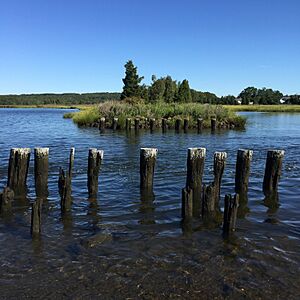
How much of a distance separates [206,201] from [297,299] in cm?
415

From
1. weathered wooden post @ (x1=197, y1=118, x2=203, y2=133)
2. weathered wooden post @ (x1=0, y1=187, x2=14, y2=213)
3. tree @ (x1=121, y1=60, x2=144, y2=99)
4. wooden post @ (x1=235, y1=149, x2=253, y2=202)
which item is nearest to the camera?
weathered wooden post @ (x1=0, y1=187, x2=14, y2=213)

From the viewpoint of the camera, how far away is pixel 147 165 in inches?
512

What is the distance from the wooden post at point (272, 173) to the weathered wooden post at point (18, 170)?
8.17m

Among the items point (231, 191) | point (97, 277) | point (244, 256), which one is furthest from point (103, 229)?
point (231, 191)

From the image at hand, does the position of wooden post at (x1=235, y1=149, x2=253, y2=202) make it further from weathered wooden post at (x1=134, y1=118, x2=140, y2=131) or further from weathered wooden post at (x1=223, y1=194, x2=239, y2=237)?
weathered wooden post at (x1=134, y1=118, x2=140, y2=131)

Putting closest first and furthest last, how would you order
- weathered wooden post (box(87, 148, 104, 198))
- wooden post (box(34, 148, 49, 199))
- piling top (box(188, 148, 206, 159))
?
piling top (box(188, 148, 206, 159)) < weathered wooden post (box(87, 148, 104, 198)) < wooden post (box(34, 148, 49, 199))

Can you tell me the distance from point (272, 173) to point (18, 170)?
8.67 metres

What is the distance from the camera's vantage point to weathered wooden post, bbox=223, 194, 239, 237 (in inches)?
353

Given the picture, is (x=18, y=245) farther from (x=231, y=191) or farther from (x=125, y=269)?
(x=231, y=191)

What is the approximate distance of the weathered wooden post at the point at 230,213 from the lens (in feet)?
29.4

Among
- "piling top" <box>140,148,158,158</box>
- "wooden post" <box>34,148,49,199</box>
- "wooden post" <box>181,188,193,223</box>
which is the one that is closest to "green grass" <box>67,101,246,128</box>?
"wooden post" <box>34,148,49,199</box>

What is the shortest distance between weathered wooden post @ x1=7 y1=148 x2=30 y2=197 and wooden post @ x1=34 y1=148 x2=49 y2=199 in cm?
36

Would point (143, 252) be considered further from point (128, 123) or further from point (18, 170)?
point (128, 123)

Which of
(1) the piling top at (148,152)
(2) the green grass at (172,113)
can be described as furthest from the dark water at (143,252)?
(2) the green grass at (172,113)
